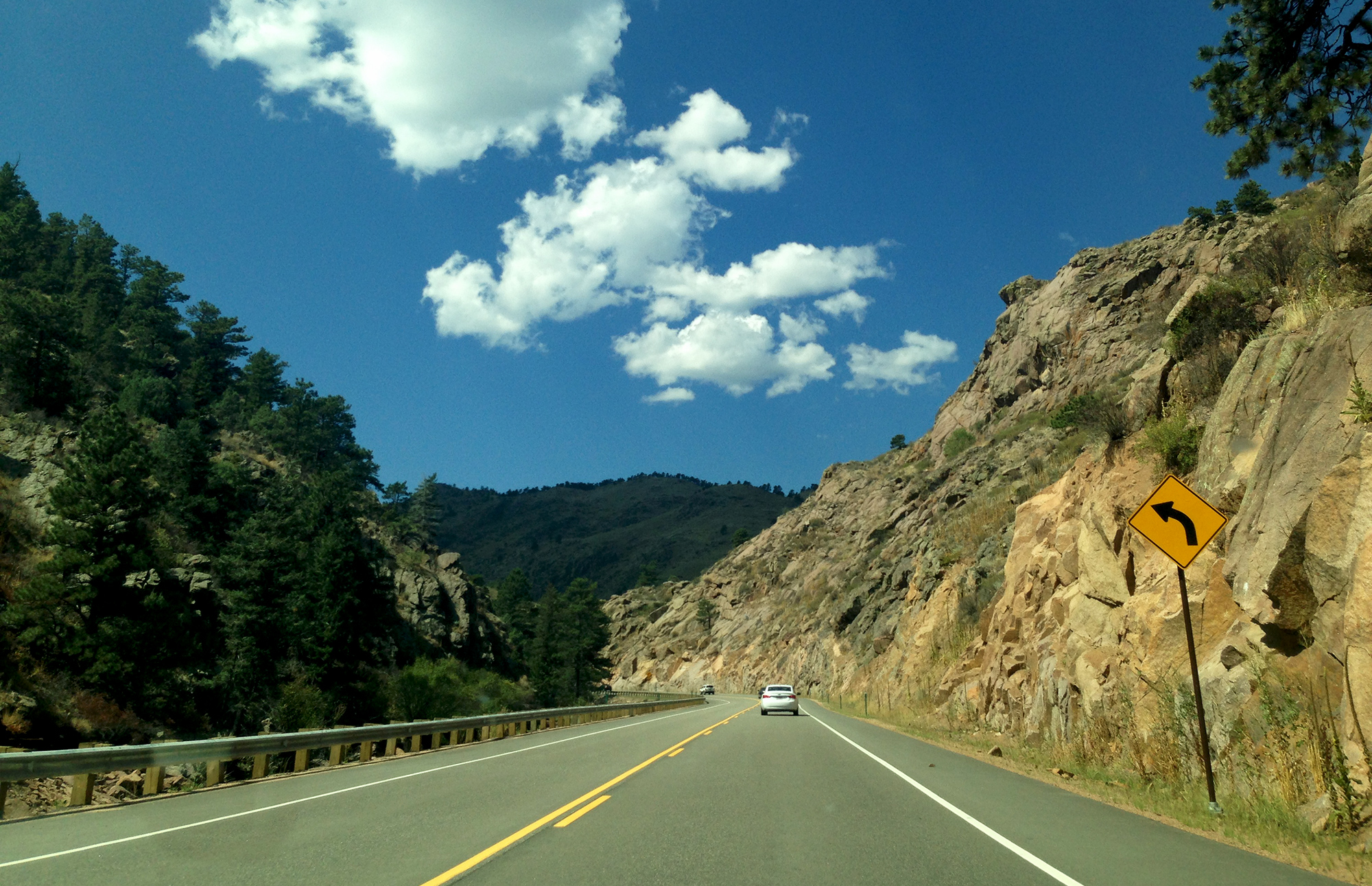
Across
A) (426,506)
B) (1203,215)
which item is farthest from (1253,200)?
(426,506)

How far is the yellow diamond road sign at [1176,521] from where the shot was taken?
10.3m

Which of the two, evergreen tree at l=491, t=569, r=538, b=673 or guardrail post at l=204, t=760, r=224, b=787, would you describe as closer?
guardrail post at l=204, t=760, r=224, b=787

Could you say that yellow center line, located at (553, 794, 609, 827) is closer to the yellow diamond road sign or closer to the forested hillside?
the yellow diamond road sign

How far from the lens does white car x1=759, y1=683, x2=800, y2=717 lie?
119 feet

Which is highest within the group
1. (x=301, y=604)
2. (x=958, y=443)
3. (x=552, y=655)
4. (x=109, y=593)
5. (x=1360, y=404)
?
(x=958, y=443)

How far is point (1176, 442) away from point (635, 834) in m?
14.2

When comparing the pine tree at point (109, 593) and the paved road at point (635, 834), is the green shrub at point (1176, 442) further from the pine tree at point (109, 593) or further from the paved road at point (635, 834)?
the pine tree at point (109, 593)

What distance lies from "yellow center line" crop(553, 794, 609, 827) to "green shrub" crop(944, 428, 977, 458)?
228 ft

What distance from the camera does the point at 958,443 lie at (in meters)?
77.4

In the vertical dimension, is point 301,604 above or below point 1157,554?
below

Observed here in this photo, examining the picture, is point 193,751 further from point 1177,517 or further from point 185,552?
point 185,552

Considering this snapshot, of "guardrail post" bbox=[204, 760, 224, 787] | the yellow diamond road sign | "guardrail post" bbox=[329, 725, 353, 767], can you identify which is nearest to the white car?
"guardrail post" bbox=[329, 725, 353, 767]

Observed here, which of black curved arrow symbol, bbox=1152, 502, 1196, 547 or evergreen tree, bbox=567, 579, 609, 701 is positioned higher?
black curved arrow symbol, bbox=1152, 502, 1196, 547

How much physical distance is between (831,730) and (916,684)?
1158cm
